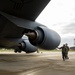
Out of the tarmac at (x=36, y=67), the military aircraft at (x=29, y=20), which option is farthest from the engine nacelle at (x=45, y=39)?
the tarmac at (x=36, y=67)

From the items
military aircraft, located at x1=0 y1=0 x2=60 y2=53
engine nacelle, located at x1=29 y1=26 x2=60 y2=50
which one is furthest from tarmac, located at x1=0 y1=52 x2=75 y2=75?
military aircraft, located at x1=0 y1=0 x2=60 y2=53

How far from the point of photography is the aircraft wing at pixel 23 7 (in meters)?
11.1

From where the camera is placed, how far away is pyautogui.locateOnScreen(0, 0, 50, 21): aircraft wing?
11.1m

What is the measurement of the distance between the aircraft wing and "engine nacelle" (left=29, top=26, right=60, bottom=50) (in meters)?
1.22

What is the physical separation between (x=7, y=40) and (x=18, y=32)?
132 cm

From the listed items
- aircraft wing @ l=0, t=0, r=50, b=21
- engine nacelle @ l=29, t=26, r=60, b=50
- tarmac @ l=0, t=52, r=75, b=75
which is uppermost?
aircraft wing @ l=0, t=0, r=50, b=21

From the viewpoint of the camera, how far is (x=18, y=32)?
14328 millimetres

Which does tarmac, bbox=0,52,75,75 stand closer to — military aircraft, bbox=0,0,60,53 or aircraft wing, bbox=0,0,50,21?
military aircraft, bbox=0,0,60,53

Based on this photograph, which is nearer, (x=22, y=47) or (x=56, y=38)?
(x=56, y=38)

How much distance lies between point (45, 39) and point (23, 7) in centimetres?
246

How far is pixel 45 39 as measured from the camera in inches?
441

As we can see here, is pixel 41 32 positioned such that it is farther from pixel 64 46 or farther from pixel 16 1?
pixel 64 46

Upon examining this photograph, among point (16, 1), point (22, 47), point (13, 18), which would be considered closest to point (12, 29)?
point (13, 18)

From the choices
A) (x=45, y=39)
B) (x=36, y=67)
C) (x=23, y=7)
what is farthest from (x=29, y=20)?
(x=36, y=67)
